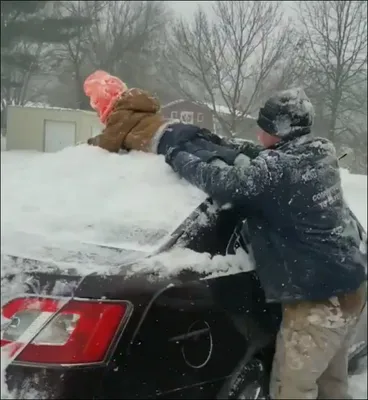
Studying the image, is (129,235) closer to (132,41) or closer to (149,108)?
(149,108)

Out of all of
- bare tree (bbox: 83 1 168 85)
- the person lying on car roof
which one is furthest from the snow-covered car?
bare tree (bbox: 83 1 168 85)

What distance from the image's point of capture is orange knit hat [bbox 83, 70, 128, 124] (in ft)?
12.3

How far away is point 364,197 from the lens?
17.3 meters

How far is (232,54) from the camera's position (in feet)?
77.8

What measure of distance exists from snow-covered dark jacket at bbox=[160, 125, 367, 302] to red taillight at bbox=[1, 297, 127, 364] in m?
0.83

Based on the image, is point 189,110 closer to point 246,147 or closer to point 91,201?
point 246,147

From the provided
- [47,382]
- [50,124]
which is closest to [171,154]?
[47,382]

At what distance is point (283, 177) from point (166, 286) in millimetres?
772

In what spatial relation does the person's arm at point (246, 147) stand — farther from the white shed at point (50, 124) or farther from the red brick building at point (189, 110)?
the red brick building at point (189, 110)

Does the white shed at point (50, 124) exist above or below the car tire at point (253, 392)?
below

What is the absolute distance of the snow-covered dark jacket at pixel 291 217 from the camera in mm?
2662

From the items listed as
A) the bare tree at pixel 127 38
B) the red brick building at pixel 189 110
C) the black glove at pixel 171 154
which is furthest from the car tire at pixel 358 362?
the bare tree at pixel 127 38

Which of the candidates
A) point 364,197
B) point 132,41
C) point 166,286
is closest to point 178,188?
point 166,286

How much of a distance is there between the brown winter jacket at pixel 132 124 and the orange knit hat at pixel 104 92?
0.78 ft
